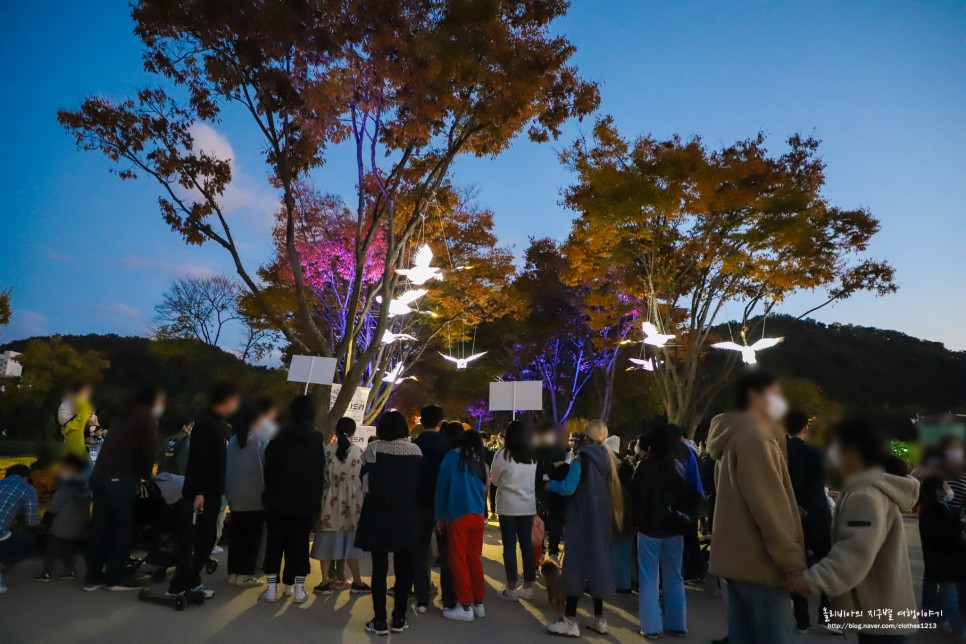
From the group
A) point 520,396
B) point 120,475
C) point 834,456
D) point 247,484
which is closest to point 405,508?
point 247,484

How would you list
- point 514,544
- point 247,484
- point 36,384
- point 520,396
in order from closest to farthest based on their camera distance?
point 247,484
point 514,544
point 520,396
point 36,384

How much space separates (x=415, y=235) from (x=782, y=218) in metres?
7.06

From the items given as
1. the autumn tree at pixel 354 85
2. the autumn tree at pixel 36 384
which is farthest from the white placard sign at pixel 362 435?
the autumn tree at pixel 36 384

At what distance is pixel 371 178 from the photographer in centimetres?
967

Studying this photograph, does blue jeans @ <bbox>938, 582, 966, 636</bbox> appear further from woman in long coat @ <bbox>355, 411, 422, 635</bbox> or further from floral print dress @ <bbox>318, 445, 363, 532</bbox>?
floral print dress @ <bbox>318, 445, 363, 532</bbox>

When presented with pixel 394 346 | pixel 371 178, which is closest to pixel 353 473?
pixel 371 178

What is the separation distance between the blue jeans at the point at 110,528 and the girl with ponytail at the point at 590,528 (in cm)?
369

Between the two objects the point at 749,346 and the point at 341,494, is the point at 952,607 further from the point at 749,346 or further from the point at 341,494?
the point at 749,346

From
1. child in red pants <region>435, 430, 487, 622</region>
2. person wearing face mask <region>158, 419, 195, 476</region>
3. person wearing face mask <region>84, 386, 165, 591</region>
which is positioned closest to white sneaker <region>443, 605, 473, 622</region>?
child in red pants <region>435, 430, 487, 622</region>

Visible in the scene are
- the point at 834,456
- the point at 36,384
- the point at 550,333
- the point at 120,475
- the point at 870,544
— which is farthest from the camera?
the point at 550,333

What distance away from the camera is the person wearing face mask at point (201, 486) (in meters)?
4.98

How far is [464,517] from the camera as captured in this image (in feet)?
17.1

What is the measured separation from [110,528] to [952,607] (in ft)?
23.9

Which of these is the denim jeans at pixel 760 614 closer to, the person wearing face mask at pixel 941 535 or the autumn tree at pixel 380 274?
the person wearing face mask at pixel 941 535
